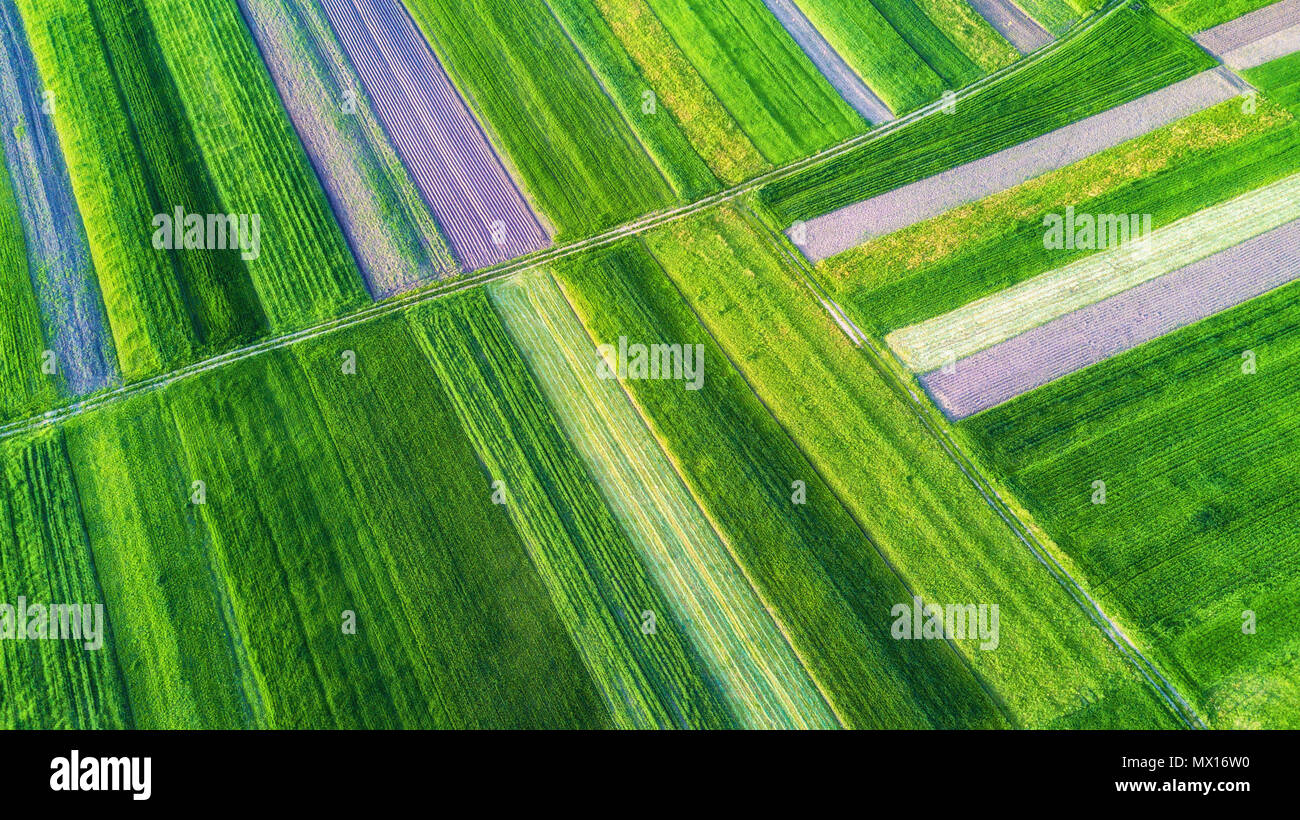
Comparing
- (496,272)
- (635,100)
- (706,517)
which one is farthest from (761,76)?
(706,517)

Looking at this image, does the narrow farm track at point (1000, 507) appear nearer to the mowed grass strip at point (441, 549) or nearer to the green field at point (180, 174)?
the mowed grass strip at point (441, 549)

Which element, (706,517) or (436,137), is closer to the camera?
(706,517)

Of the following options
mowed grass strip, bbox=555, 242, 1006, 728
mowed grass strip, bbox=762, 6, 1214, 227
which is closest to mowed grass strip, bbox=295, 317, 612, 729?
mowed grass strip, bbox=555, 242, 1006, 728

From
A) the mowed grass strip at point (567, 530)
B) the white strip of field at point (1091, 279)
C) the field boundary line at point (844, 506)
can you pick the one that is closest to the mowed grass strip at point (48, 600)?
the mowed grass strip at point (567, 530)

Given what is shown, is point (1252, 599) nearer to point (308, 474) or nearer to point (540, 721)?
point (540, 721)

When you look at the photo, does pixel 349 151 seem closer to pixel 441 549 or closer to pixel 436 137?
pixel 436 137
